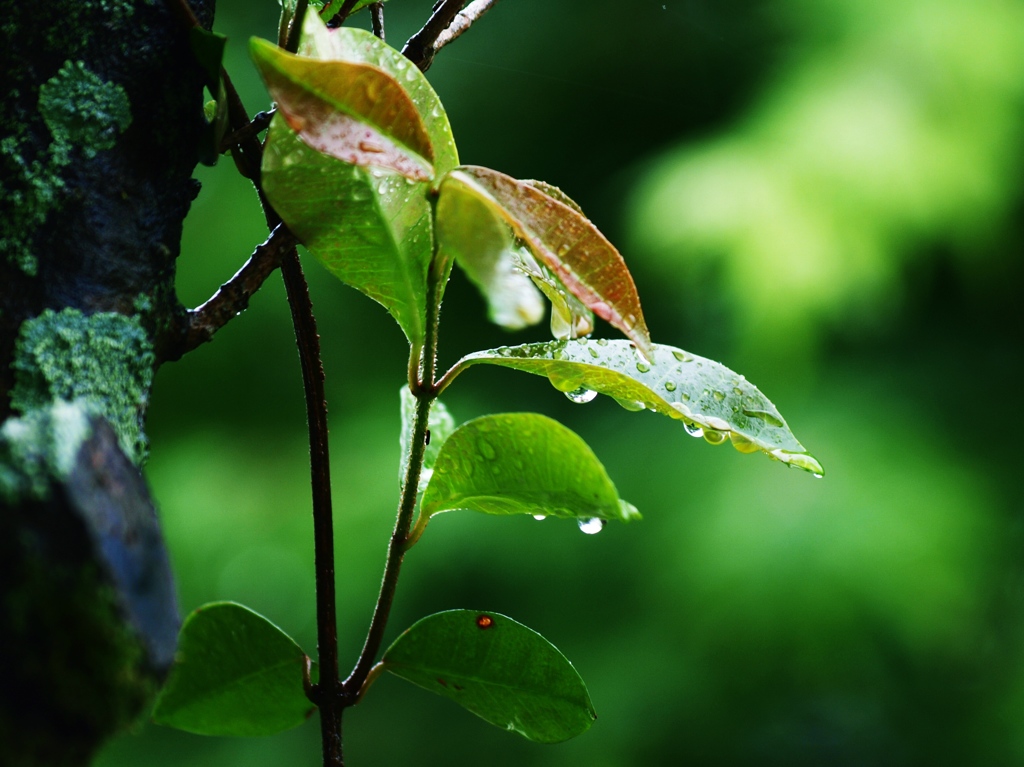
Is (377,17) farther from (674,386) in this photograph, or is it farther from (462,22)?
(674,386)

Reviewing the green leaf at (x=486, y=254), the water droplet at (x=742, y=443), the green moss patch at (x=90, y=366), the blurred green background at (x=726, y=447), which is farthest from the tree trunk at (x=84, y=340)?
the blurred green background at (x=726, y=447)

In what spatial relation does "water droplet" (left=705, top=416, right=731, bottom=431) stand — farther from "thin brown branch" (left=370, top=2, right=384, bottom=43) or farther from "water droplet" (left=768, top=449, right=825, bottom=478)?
"thin brown branch" (left=370, top=2, right=384, bottom=43)

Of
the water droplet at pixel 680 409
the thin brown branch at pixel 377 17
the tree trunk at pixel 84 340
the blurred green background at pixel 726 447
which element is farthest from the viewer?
the blurred green background at pixel 726 447

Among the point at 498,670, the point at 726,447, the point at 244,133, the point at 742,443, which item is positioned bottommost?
the point at 726,447

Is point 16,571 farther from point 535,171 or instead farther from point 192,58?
point 535,171

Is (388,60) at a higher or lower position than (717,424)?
higher

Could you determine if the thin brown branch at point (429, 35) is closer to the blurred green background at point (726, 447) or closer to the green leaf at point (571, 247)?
the green leaf at point (571, 247)

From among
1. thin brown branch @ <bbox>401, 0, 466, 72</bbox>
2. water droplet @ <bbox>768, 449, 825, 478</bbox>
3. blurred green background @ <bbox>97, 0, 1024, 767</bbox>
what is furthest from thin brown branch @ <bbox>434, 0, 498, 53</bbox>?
blurred green background @ <bbox>97, 0, 1024, 767</bbox>

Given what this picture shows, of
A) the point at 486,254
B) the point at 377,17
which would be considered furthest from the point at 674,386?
the point at 377,17
